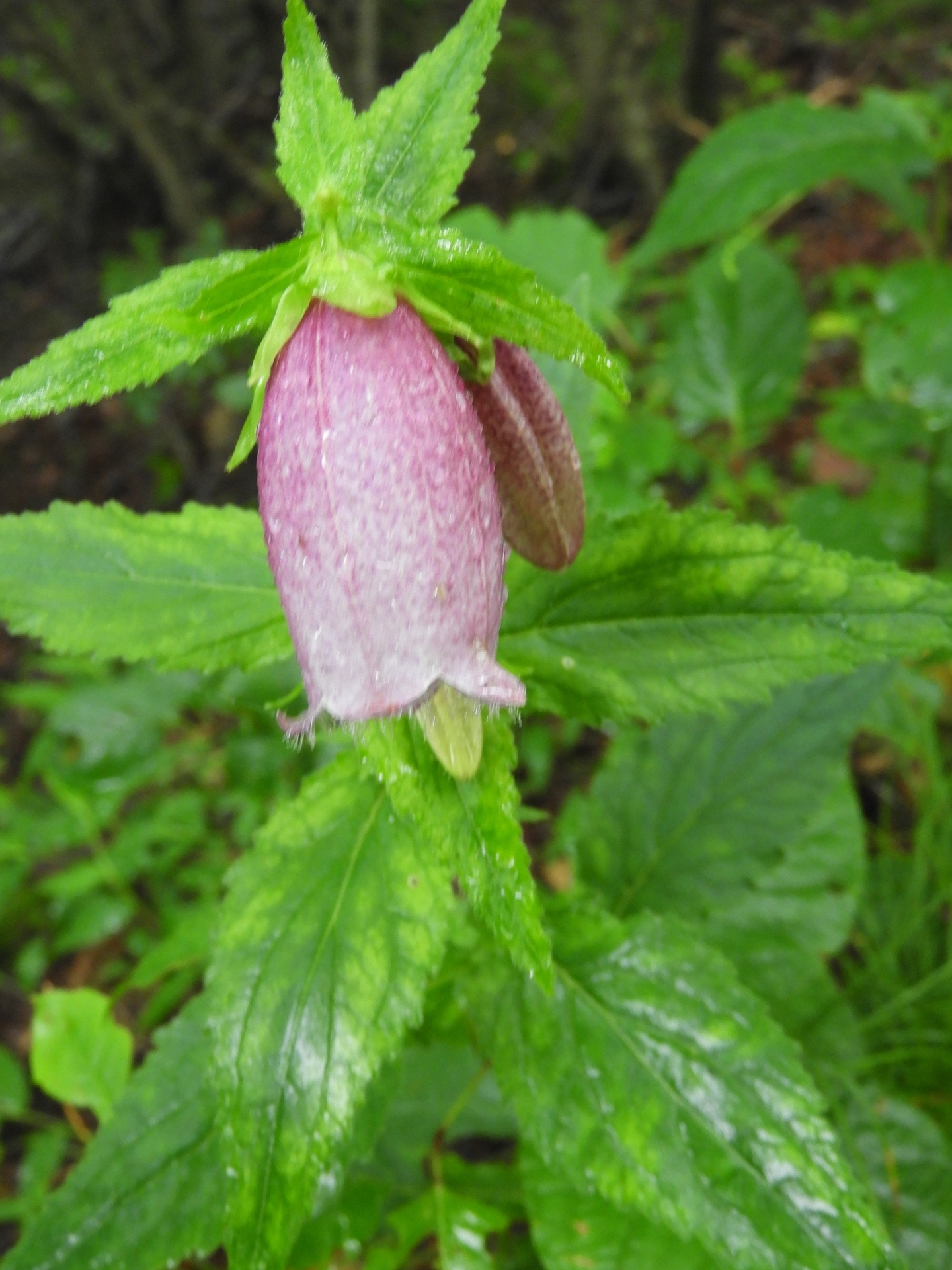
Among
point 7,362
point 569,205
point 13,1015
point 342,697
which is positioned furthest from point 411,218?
point 7,362

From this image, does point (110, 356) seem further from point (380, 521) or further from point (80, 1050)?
point (80, 1050)

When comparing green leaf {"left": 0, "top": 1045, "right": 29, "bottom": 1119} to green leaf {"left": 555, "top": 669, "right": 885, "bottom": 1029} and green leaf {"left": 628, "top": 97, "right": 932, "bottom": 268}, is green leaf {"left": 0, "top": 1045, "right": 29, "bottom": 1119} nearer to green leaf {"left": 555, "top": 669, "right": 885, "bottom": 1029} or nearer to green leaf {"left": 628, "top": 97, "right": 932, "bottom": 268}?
green leaf {"left": 555, "top": 669, "right": 885, "bottom": 1029}

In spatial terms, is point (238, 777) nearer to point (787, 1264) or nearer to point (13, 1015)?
point (13, 1015)

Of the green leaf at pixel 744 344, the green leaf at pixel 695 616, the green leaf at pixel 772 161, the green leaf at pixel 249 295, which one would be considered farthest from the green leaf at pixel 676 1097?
the green leaf at pixel 744 344

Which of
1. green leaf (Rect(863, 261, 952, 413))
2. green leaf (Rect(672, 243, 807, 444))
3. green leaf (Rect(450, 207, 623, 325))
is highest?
green leaf (Rect(450, 207, 623, 325))

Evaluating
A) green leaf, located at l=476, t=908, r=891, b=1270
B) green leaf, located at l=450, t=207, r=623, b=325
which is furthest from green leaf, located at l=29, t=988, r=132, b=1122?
green leaf, located at l=450, t=207, r=623, b=325

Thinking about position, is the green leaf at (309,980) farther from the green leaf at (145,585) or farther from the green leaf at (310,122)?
the green leaf at (310,122)

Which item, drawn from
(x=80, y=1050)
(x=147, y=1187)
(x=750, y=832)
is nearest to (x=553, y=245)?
(x=750, y=832)
